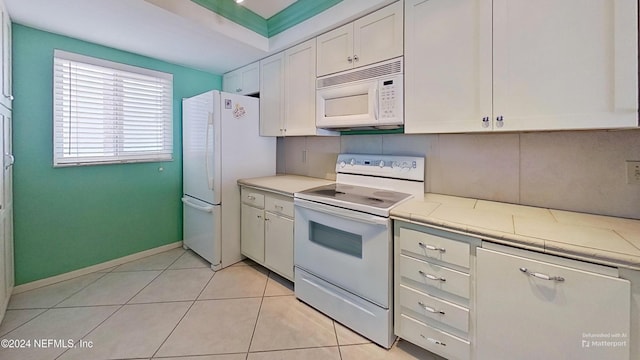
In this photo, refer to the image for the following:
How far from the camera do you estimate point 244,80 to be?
3.07 meters

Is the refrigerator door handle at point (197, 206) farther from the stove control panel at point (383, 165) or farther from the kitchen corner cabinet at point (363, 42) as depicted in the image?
the kitchen corner cabinet at point (363, 42)

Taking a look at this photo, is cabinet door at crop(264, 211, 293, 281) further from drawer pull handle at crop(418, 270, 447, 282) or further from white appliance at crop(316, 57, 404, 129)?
drawer pull handle at crop(418, 270, 447, 282)

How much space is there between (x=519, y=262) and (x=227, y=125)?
2.48 metres

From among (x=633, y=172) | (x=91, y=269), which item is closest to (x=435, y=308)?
(x=633, y=172)

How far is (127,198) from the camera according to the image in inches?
106

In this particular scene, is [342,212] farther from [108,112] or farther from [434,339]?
[108,112]

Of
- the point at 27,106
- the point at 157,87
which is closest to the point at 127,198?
the point at 27,106

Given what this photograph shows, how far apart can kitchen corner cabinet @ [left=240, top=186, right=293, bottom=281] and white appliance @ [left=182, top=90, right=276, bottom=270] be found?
0.16 m

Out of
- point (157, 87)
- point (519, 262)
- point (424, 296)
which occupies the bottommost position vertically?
point (424, 296)

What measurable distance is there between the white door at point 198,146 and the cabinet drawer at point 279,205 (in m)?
0.62

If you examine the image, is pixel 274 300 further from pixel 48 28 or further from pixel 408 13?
pixel 48 28

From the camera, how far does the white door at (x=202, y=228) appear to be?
257 cm

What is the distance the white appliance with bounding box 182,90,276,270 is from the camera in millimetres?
2512

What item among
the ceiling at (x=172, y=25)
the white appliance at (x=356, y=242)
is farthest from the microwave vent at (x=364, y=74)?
the white appliance at (x=356, y=242)
